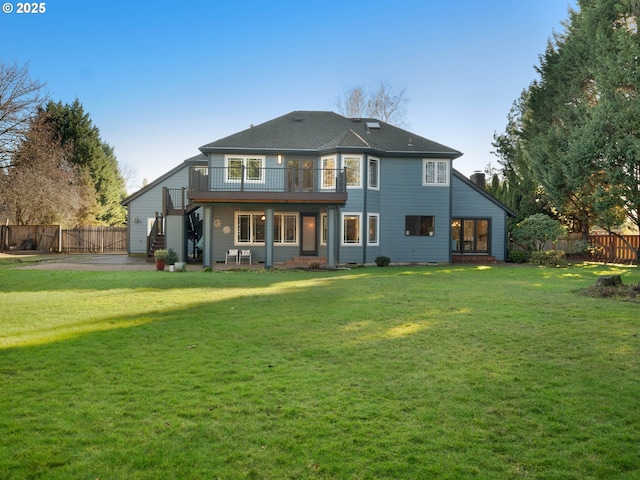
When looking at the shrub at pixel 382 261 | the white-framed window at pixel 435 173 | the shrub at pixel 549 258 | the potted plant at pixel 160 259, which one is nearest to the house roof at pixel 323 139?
the white-framed window at pixel 435 173

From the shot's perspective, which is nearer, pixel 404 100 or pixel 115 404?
pixel 115 404

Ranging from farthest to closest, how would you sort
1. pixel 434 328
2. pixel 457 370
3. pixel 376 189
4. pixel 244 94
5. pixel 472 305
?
1. pixel 244 94
2. pixel 376 189
3. pixel 472 305
4. pixel 434 328
5. pixel 457 370

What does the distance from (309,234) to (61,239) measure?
21067mm

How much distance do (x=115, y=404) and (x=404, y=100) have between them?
40.2 metres

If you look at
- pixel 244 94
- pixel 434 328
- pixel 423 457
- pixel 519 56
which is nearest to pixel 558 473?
pixel 423 457

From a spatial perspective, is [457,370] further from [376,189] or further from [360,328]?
[376,189]

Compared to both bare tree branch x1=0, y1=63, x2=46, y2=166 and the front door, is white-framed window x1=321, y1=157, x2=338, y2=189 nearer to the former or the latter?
the front door

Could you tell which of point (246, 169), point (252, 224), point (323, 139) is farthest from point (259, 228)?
point (323, 139)

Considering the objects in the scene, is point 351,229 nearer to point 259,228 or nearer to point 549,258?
point 259,228

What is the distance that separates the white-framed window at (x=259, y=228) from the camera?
23.7 metres

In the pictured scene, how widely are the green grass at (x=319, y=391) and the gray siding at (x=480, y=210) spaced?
638 inches

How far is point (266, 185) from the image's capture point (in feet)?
75.9

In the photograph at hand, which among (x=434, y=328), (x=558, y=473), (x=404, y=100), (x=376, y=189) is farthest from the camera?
(x=404, y=100)

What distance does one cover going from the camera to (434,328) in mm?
8180
